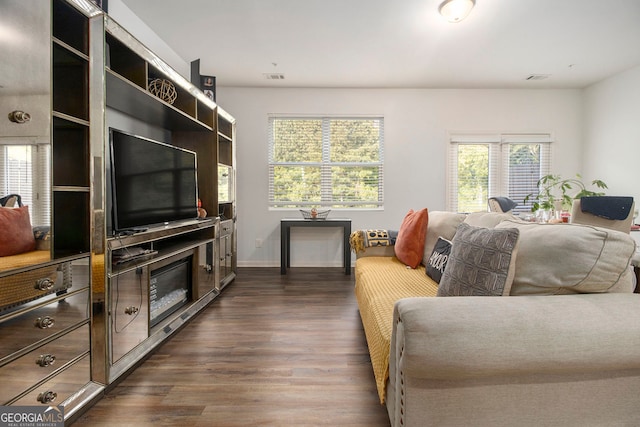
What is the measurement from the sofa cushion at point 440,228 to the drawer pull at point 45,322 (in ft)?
7.10

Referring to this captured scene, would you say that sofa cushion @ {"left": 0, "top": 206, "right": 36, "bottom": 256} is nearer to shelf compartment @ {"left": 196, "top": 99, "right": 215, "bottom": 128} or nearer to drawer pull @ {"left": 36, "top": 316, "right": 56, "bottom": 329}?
drawer pull @ {"left": 36, "top": 316, "right": 56, "bottom": 329}

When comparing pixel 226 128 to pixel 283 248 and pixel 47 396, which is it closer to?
pixel 283 248

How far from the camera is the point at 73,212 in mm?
1429

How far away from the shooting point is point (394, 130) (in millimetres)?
4316

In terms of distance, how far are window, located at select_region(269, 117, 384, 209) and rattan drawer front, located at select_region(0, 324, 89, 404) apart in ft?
10.1

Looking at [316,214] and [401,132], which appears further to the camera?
[401,132]

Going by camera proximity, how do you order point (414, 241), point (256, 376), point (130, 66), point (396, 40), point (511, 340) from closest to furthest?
point (511, 340), point (256, 376), point (130, 66), point (414, 241), point (396, 40)

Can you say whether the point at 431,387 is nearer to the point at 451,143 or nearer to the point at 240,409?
the point at 240,409

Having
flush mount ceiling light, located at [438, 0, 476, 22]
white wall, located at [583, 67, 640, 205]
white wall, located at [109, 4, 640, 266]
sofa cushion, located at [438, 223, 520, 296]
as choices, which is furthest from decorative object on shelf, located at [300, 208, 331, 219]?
white wall, located at [583, 67, 640, 205]

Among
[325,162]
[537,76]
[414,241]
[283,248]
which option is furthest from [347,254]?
[537,76]

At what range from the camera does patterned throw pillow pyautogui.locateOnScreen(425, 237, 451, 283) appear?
1924 mm

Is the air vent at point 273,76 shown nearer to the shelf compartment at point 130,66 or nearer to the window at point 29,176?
the shelf compartment at point 130,66

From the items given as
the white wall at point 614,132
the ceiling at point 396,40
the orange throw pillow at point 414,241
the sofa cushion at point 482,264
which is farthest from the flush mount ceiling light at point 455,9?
the white wall at point 614,132

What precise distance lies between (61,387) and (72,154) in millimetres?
1042
